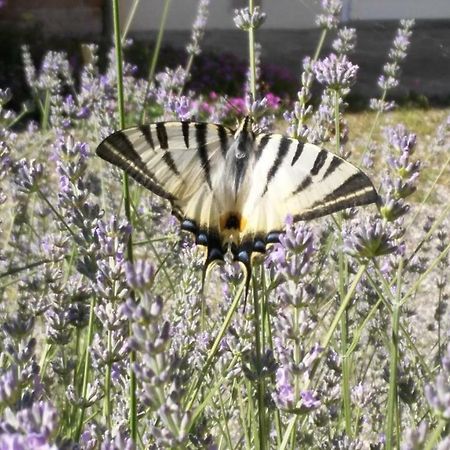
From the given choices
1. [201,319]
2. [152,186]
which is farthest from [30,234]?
[152,186]

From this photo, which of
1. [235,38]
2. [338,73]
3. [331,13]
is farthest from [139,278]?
[235,38]

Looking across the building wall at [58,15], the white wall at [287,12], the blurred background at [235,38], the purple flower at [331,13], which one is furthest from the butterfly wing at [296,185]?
the white wall at [287,12]

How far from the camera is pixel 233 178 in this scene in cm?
186

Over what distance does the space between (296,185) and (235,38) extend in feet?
32.5

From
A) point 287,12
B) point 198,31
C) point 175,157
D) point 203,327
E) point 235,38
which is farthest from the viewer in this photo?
point 287,12

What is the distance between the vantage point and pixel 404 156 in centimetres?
148

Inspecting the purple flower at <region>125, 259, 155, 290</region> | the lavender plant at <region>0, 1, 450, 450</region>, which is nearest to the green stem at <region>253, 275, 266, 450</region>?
the lavender plant at <region>0, 1, 450, 450</region>

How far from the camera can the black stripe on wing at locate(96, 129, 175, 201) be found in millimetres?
1656

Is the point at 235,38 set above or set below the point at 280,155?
above

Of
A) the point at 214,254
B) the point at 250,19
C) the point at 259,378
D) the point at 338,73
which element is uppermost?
the point at 250,19

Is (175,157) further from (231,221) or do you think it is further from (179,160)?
(231,221)

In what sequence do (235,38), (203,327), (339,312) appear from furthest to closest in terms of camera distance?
(235,38) < (203,327) < (339,312)

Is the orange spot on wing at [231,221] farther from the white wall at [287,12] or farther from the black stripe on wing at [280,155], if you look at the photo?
the white wall at [287,12]

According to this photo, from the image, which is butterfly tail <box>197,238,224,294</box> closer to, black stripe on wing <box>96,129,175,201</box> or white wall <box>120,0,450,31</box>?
black stripe on wing <box>96,129,175,201</box>
